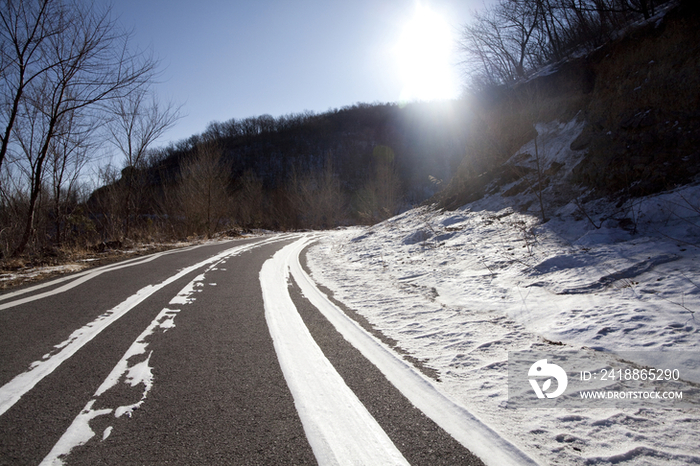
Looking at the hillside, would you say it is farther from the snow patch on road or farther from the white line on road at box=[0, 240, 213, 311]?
the white line on road at box=[0, 240, 213, 311]

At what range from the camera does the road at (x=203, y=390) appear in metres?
1.71

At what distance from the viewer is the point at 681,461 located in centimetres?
155

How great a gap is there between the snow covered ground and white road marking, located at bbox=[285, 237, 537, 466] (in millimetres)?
78

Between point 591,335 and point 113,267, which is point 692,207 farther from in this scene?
point 113,267

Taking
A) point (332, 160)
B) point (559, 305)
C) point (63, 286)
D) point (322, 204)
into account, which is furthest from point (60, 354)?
point (332, 160)

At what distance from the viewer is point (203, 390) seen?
2.28 meters

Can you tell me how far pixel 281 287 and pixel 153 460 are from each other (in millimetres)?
3906

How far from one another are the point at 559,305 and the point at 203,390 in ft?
12.4

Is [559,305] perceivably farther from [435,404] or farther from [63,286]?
[63,286]

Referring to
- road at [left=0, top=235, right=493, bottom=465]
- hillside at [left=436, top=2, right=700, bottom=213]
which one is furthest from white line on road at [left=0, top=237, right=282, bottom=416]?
hillside at [left=436, top=2, right=700, bottom=213]

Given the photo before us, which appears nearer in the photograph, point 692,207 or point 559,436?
point 559,436

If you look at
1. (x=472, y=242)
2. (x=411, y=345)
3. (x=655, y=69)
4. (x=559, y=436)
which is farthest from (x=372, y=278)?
(x=655, y=69)

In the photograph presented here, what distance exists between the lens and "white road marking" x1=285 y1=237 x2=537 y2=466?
66.3 inches

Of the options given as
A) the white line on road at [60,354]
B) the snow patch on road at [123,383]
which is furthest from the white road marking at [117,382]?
the white line on road at [60,354]
